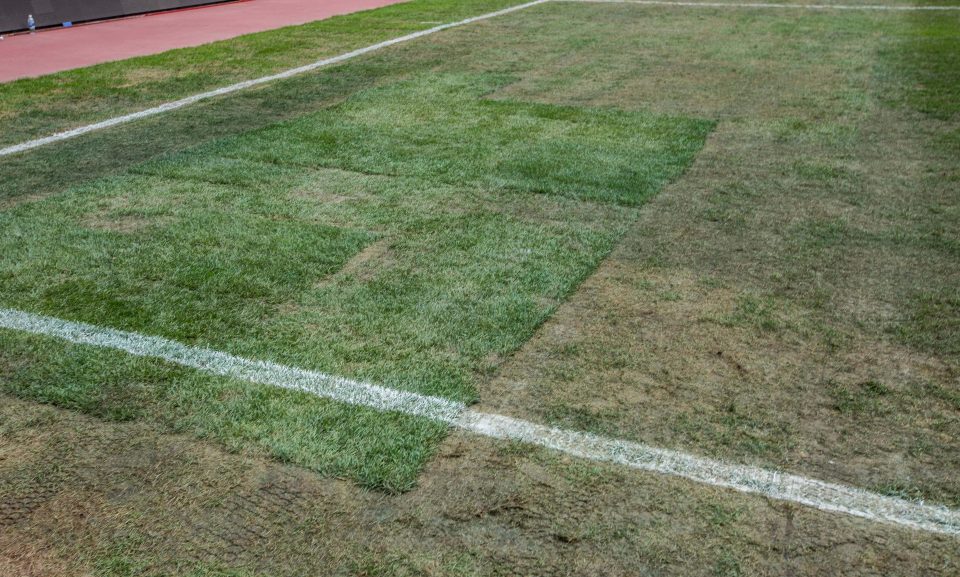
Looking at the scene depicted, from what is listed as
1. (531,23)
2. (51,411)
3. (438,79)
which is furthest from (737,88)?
(51,411)

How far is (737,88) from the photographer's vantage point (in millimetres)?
8336

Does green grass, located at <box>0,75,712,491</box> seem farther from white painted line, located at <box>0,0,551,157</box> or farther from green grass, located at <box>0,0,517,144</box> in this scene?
green grass, located at <box>0,0,517,144</box>

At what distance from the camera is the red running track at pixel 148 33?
10.2 metres

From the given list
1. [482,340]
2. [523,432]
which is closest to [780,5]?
[482,340]

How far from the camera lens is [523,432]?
2.93m

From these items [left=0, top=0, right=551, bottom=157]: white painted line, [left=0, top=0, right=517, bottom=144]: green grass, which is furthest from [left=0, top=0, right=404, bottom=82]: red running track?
[left=0, top=0, right=551, bottom=157]: white painted line

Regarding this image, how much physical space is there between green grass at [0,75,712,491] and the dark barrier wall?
26.1 ft

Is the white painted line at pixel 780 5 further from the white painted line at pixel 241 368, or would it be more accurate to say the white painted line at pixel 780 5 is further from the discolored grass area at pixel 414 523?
the discolored grass area at pixel 414 523

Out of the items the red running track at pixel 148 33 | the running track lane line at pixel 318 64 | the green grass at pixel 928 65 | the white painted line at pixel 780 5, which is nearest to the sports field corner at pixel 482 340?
the running track lane line at pixel 318 64

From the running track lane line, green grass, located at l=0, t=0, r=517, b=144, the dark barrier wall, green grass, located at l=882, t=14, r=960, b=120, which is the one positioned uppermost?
the dark barrier wall

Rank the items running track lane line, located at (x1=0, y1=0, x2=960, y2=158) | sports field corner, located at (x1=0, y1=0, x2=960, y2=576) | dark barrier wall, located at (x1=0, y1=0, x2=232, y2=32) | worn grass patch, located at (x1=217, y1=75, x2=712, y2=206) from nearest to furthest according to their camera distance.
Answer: sports field corner, located at (x1=0, y1=0, x2=960, y2=576) → worn grass patch, located at (x1=217, y1=75, x2=712, y2=206) → running track lane line, located at (x1=0, y1=0, x2=960, y2=158) → dark barrier wall, located at (x1=0, y1=0, x2=232, y2=32)

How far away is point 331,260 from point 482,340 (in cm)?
120

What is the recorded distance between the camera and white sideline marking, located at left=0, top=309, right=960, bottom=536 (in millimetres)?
2561

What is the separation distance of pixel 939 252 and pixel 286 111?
546 cm
